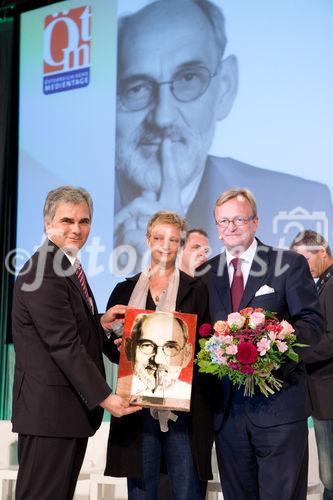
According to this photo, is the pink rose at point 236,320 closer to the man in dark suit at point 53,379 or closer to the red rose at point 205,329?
the red rose at point 205,329

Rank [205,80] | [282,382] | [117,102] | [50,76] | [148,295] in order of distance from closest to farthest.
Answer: [282,382]
[148,295]
[205,80]
[117,102]
[50,76]

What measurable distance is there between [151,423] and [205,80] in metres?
3.45

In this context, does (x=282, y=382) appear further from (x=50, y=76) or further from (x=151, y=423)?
(x=50, y=76)

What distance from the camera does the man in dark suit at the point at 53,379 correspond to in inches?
112

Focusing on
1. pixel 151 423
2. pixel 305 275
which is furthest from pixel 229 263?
pixel 151 423

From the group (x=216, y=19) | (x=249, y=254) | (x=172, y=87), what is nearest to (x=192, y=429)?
(x=249, y=254)

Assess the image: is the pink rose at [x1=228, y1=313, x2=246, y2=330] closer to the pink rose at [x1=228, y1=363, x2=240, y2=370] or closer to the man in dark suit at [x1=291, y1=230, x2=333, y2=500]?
the pink rose at [x1=228, y1=363, x2=240, y2=370]

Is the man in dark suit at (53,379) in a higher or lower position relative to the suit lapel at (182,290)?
lower

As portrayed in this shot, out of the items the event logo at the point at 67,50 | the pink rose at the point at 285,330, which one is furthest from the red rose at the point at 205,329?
the event logo at the point at 67,50

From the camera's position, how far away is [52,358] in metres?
2.89

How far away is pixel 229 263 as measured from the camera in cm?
322

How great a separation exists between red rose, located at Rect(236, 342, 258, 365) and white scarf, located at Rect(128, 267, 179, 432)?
46cm

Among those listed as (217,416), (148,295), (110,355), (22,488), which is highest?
(148,295)

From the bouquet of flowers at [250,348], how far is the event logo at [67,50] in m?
4.17
